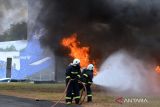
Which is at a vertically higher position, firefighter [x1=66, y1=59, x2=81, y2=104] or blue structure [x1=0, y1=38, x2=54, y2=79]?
blue structure [x1=0, y1=38, x2=54, y2=79]

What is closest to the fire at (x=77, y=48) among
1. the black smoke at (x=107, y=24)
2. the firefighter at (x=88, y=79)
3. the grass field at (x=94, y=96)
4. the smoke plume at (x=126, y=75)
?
the black smoke at (x=107, y=24)

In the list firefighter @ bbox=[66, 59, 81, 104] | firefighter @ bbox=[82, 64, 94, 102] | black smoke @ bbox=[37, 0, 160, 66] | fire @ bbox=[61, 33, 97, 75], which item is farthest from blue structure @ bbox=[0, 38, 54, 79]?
firefighter @ bbox=[66, 59, 81, 104]

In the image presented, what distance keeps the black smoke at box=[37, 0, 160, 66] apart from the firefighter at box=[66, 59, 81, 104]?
28.6 feet

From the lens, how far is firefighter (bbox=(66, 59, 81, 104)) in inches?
740

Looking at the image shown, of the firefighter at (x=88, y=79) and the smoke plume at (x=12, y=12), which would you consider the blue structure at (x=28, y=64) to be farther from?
the firefighter at (x=88, y=79)

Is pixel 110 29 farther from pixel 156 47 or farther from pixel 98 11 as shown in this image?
pixel 156 47

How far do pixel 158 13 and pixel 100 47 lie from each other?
4.86 m

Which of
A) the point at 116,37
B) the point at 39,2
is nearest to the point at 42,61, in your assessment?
the point at 39,2

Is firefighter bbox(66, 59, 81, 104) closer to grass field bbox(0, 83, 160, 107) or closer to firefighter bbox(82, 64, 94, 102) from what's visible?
grass field bbox(0, 83, 160, 107)

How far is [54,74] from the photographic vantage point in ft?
148

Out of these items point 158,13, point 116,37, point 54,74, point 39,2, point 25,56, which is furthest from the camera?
point 25,56

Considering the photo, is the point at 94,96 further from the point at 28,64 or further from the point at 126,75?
the point at 28,64

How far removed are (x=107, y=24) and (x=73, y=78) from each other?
946cm

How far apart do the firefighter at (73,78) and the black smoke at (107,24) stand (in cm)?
873
